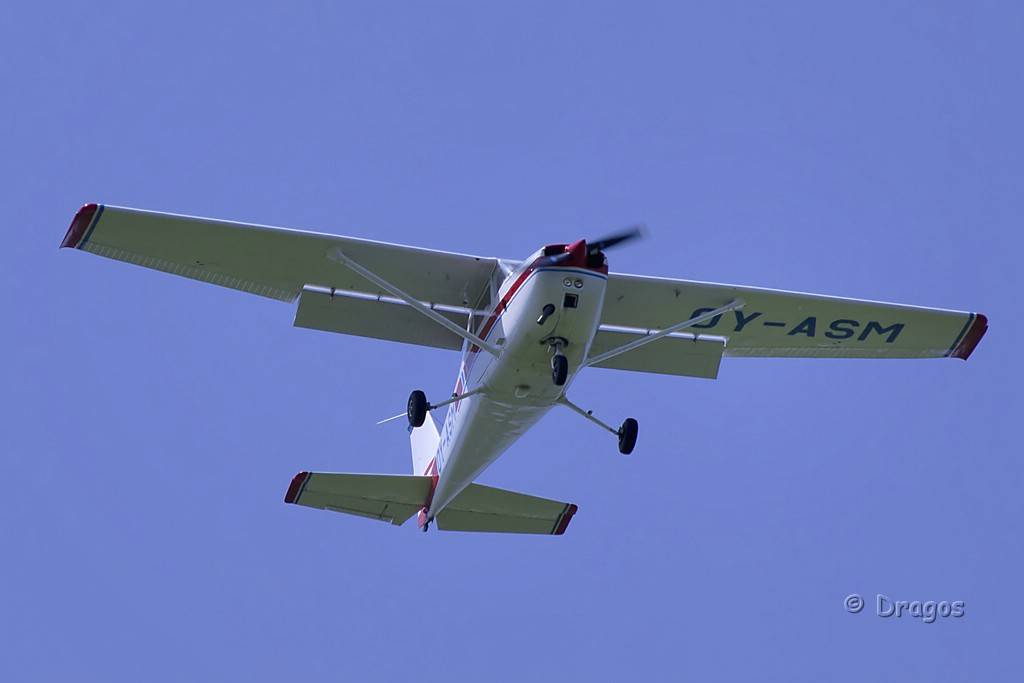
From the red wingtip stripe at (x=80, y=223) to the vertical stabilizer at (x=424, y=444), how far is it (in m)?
5.91

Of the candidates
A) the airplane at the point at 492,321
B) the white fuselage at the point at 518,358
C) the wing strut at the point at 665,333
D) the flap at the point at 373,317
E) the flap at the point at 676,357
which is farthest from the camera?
the flap at the point at 676,357

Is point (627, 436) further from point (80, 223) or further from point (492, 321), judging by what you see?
point (80, 223)

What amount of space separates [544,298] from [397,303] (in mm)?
3185

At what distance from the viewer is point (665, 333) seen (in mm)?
19016

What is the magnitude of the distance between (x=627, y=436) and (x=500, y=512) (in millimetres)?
3797

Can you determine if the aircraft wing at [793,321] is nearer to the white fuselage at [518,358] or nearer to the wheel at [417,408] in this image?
the white fuselage at [518,358]

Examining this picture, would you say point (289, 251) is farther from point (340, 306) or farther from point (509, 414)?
point (509, 414)

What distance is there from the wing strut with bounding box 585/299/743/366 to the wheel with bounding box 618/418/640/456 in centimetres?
85

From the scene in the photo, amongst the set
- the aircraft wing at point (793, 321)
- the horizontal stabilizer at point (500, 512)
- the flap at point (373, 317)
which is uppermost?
the aircraft wing at point (793, 321)

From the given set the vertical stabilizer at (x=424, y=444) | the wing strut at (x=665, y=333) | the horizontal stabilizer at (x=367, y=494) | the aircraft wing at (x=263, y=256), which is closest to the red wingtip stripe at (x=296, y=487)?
the horizontal stabilizer at (x=367, y=494)

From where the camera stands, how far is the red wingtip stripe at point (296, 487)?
67.8 feet

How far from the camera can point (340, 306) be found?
19.6m

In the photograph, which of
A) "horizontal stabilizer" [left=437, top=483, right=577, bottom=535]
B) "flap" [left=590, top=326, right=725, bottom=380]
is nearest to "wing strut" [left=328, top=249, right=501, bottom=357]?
"flap" [left=590, top=326, right=725, bottom=380]

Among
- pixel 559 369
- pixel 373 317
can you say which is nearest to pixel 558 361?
pixel 559 369
